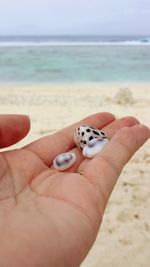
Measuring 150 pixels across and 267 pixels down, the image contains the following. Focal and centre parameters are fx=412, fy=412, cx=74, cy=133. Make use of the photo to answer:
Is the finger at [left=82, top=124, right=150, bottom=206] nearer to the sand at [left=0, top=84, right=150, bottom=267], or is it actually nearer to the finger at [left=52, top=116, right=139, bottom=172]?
the finger at [left=52, top=116, right=139, bottom=172]

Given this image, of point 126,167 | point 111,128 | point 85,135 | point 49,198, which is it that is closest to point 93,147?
point 85,135

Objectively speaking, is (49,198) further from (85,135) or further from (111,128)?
(111,128)

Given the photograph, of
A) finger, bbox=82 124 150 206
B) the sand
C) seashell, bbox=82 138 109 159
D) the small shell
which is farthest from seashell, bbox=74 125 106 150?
the sand

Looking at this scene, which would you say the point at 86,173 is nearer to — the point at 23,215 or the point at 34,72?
the point at 23,215

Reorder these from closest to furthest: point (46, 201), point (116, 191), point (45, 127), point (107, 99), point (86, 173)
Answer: point (46, 201) < point (86, 173) < point (116, 191) < point (45, 127) < point (107, 99)

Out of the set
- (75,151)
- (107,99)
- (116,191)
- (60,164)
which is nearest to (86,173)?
(60,164)

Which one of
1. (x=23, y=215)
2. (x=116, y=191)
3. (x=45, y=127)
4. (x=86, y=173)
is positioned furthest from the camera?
(x=45, y=127)

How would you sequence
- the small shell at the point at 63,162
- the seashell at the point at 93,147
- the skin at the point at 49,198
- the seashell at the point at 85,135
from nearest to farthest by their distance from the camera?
1. the skin at the point at 49,198
2. the small shell at the point at 63,162
3. the seashell at the point at 93,147
4. the seashell at the point at 85,135

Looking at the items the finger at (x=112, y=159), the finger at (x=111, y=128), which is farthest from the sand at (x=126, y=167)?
the finger at (x=112, y=159)

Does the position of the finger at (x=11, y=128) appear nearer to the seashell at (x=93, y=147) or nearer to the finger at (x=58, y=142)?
the finger at (x=58, y=142)
